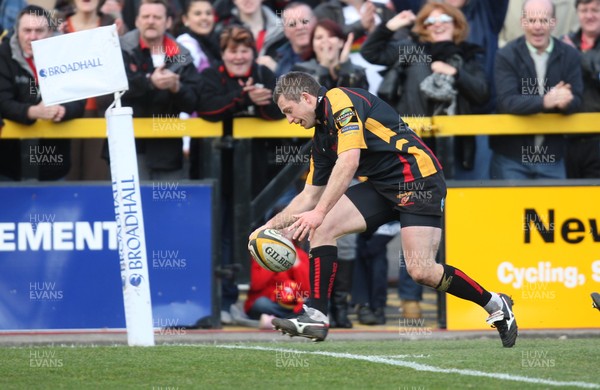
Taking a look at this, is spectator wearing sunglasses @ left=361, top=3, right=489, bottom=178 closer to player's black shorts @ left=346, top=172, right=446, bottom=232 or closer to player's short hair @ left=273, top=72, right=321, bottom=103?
player's black shorts @ left=346, top=172, right=446, bottom=232

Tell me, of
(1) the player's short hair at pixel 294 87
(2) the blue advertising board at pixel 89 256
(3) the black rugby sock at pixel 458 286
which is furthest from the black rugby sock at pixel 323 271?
(2) the blue advertising board at pixel 89 256

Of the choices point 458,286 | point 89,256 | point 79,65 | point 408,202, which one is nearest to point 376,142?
point 408,202

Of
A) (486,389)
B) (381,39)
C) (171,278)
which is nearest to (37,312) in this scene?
(171,278)

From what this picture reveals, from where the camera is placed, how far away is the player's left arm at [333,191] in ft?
25.3

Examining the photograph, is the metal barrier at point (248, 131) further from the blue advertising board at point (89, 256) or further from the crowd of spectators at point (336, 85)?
the blue advertising board at point (89, 256)

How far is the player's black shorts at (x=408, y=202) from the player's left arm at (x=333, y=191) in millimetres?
518

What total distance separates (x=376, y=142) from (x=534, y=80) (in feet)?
10.5

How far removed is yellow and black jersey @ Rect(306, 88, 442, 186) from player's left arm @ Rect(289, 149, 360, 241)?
0.45ft

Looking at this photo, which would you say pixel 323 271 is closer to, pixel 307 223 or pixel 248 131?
pixel 307 223

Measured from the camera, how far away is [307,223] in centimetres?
770

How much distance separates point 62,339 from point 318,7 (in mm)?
4310

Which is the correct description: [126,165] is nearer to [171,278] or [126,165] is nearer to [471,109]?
[171,278]

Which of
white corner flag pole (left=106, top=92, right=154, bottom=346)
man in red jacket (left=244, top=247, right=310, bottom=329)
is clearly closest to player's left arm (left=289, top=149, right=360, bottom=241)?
white corner flag pole (left=106, top=92, right=154, bottom=346)

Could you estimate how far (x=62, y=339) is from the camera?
33.8ft
